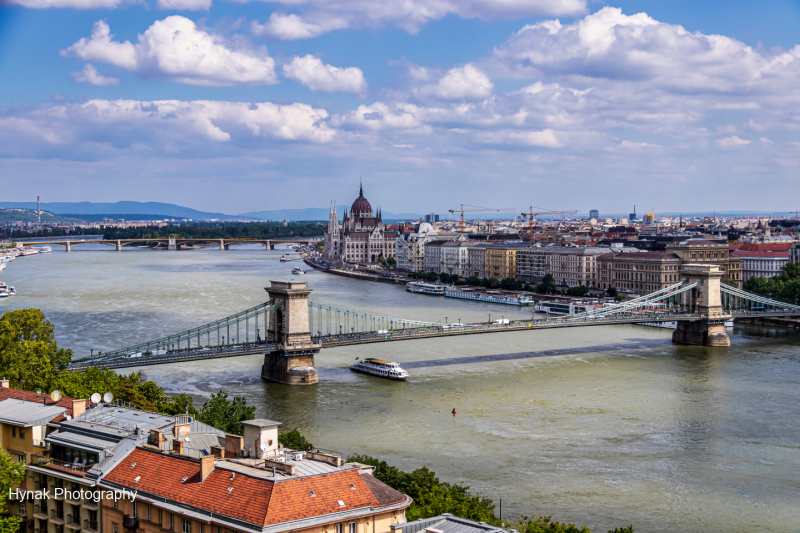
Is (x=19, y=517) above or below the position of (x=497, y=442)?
above

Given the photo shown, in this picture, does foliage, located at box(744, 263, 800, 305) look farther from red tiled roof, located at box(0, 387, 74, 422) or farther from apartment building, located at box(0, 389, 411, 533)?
red tiled roof, located at box(0, 387, 74, 422)

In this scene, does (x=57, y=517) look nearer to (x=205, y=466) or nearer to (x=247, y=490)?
(x=205, y=466)

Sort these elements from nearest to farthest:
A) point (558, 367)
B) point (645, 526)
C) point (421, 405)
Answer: point (645, 526) → point (421, 405) → point (558, 367)

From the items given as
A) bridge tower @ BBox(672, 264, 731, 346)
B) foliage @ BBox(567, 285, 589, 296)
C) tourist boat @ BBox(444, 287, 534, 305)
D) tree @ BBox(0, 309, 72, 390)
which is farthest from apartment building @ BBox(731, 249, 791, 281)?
tree @ BBox(0, 309, 72, 390)

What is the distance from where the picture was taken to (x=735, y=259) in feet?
168

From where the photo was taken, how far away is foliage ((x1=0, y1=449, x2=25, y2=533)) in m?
9.25

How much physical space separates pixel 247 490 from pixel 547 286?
46.6 m

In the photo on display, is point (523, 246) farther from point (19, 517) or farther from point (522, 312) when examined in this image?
point (19, 517)

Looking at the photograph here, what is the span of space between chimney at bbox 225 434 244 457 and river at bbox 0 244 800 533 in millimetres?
5335

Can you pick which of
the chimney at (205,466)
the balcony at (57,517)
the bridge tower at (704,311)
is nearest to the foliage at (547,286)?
the bridge tower at (704,311)

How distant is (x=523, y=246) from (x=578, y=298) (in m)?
15.4

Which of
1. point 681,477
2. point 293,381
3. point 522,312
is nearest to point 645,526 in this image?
point 681,477

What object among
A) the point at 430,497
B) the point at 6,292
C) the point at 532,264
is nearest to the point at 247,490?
the point at 430,497

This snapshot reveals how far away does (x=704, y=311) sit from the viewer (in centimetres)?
3475
